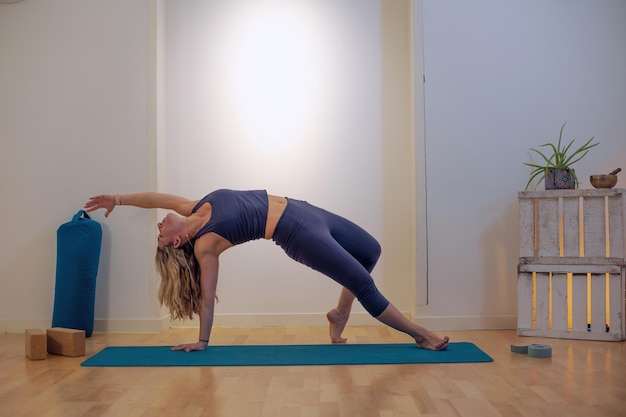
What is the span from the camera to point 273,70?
5.32 m

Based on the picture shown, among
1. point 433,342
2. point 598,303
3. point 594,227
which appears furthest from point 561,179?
point 433,342

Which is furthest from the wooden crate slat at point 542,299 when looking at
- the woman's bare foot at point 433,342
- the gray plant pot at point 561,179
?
the woman's bare foot at point 433,342

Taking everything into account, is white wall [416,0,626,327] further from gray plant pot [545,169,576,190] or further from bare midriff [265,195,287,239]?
bare midriff [265,195,287,239]

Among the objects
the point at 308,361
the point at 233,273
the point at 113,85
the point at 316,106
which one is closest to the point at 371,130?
the point at 316,106

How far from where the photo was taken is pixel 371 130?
5.27 metres

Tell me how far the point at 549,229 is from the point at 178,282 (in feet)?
7.20

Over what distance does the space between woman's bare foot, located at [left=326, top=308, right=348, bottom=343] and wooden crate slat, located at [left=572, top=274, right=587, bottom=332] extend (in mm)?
1334

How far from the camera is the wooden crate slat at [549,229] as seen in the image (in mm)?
4461

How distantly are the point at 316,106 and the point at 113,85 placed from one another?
1380 millimetres

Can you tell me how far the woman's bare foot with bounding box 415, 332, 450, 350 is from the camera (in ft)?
12.5

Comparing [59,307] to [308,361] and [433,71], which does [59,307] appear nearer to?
[308,361]

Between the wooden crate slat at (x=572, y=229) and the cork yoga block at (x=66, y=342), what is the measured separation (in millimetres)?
2774

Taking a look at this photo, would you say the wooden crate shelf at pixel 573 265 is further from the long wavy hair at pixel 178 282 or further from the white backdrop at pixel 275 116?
the long wavy hair at pixel 178 282

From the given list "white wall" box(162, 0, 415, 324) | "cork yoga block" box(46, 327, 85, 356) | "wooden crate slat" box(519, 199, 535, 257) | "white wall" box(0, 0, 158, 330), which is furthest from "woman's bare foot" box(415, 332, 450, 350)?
"white wall" box(0, 0, 158, 330)
